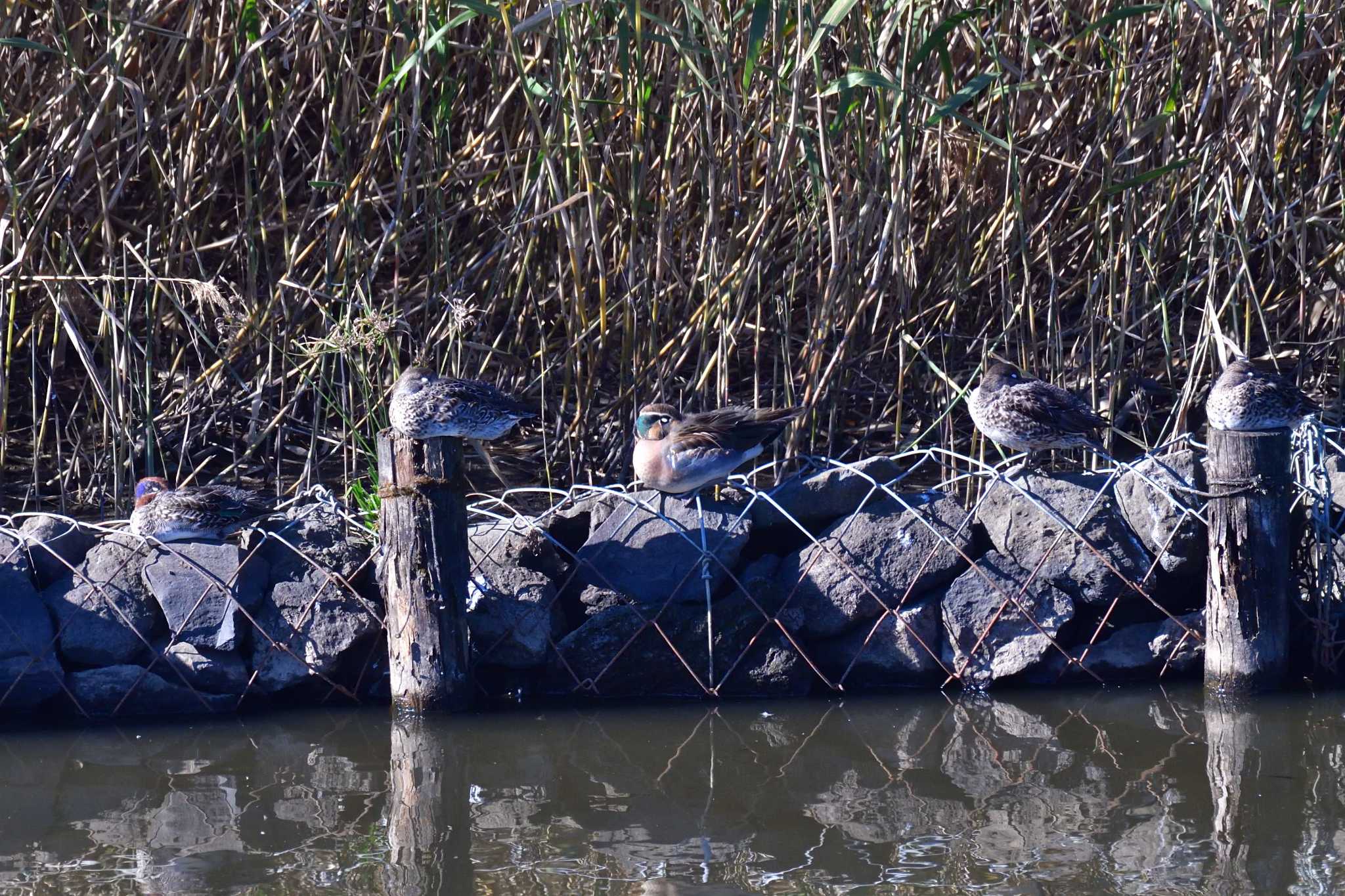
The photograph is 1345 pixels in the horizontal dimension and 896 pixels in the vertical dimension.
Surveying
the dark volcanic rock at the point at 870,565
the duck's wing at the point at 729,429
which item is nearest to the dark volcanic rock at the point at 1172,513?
the dark volcanic rock at the point at 870,565

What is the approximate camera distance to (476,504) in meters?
6.23

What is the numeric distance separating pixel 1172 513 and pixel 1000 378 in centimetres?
77

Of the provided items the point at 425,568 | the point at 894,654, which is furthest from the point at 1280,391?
the point at 425,568

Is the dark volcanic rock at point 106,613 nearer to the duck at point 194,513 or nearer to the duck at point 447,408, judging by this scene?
the duck at point 194,513

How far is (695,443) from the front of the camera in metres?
5.36

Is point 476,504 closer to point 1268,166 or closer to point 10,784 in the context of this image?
point 10,784

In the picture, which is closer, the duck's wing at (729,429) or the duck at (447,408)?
the duck at (447,408)

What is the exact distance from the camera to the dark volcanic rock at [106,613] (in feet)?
17.0

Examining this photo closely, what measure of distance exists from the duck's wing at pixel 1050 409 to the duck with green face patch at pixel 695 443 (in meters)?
0.82

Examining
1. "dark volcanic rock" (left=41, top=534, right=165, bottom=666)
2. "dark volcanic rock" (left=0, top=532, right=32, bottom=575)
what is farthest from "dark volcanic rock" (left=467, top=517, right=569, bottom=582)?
"dark volcanic rock" (left=0, top=532, right=32, bottom=575)

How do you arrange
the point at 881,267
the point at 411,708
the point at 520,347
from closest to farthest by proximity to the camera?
1. the point at 411,708
2. the point at 881,267
3. the point at 520,347

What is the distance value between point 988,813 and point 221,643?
2.63 m

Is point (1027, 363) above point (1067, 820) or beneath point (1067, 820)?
above

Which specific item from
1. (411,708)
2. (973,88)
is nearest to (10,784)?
(411,708)
